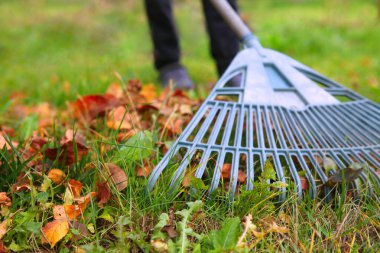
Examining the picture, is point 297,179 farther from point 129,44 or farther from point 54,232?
point 129,44

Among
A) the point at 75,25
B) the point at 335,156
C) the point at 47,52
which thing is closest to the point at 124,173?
the point at 335,156

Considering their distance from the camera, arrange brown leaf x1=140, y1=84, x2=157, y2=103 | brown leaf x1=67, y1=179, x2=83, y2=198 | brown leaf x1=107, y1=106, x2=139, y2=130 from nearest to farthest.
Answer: brown leaf x1=67, y1=179, x2=83, y2=198, brown leaf x1=107, y1=106, x2=139, y2=130, brown leaf x1=140, y1=84, x2=157, y2=103

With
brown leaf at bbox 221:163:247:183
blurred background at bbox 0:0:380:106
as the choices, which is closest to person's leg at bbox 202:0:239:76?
blurred background at bbox 0:0:380:106

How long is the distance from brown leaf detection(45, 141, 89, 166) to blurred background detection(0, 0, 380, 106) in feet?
3.58

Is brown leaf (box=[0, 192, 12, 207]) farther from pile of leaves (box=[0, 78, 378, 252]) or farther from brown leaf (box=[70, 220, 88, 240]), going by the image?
brown leaf (box=[70, 220, 88, 240])

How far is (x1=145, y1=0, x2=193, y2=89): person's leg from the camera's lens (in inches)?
113

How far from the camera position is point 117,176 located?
47.5 inches

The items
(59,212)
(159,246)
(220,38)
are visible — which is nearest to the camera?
(159,246)

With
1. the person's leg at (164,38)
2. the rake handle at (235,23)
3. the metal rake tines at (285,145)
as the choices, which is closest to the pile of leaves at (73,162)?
the metal rake tines at (285,145)

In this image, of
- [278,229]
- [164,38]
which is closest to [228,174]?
[278,229]

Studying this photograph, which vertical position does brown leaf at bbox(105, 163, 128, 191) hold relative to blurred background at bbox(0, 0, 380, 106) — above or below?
below

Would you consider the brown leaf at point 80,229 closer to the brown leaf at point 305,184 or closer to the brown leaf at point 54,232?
the brown leaf at point 54,232

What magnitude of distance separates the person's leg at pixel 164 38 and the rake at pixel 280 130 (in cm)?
122

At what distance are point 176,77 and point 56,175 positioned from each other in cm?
161
